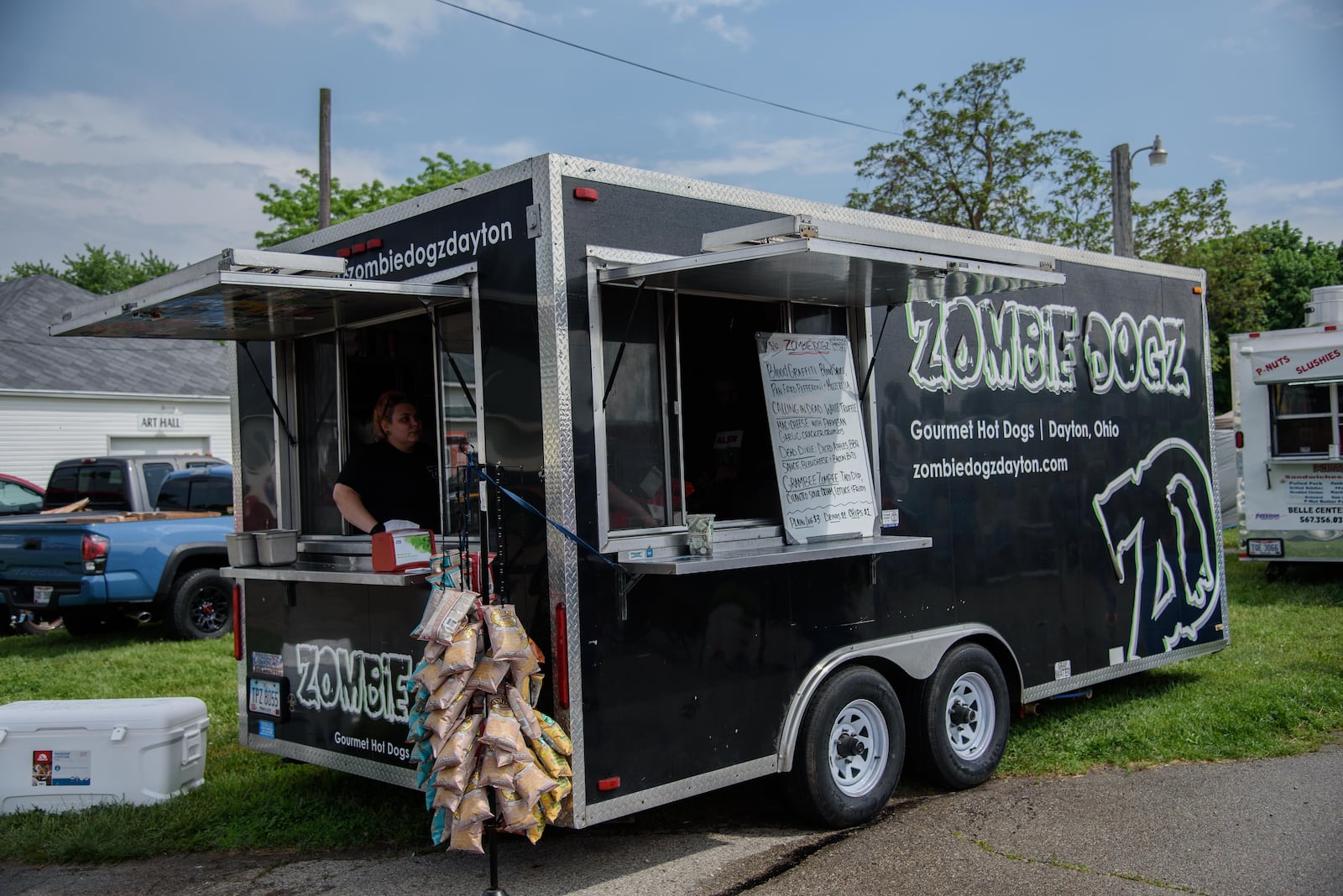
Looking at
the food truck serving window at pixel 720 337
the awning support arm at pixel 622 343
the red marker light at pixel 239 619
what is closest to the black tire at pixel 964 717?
the food truck serving window at pixel 720 337

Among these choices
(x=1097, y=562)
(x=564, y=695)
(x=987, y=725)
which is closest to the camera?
(x=564, y=695)

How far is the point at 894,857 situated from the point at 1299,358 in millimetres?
8718

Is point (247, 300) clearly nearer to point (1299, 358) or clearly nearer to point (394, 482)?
point (394, 482)

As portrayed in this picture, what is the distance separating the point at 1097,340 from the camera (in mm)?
6898

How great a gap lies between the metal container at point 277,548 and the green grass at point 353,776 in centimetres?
126

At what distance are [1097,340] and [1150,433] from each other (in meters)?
0.83

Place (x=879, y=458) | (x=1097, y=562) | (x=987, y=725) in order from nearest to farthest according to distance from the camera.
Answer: (x=879, y=458) < (x=987, y=725) < (x=1097, y=562)

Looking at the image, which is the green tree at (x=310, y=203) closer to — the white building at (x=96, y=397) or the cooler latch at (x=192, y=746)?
the white building at (x=96, y=397)

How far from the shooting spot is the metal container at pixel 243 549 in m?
5.40

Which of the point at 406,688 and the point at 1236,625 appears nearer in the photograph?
the point at 406,688

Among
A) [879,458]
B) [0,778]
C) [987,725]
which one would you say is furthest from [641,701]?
[0,778]

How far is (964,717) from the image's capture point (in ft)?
18.9

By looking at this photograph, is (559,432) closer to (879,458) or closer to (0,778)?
(879,458)

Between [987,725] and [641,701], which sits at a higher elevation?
[641,701]
